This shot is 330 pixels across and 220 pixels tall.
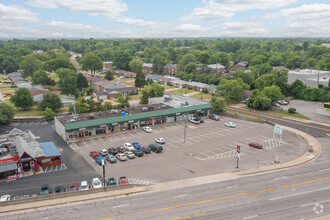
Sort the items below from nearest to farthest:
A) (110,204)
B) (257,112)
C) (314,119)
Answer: (110,204)
(314,119)
(257,112)

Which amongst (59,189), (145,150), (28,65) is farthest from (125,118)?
(28,65)

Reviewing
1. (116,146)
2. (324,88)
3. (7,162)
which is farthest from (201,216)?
(324,88)

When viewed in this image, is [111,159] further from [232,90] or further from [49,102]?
[232,90]

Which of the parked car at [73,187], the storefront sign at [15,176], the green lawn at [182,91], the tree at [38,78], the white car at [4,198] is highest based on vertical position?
the tree at [38,78]

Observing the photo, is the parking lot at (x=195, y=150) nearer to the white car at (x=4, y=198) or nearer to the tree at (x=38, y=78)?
the white car at (x=4, y=198)

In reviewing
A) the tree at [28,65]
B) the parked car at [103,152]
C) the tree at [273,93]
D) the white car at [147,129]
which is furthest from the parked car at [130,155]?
the tree at [28,65]

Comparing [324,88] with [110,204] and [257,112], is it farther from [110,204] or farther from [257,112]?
[110,204]

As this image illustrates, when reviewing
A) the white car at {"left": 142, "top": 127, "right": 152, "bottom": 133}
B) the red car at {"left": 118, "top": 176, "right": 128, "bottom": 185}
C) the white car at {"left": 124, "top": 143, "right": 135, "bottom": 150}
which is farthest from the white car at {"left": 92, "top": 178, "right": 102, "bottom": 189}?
the white car at {"left": 142, "top": 127, "right": 152, "bottom": 133}
